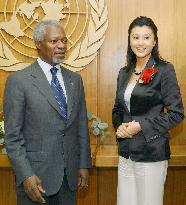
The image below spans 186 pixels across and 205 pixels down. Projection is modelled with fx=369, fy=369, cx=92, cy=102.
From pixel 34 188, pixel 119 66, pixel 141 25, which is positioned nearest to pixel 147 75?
pixel 141 25

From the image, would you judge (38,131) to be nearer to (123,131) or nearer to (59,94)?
(59,94)

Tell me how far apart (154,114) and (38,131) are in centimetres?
72

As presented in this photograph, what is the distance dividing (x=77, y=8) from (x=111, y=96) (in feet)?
2.89

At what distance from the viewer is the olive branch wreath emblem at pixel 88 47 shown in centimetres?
340

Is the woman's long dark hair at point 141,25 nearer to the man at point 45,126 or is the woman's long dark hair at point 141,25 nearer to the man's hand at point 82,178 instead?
the man at point 45,126

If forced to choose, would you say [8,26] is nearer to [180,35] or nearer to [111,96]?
[111,96]

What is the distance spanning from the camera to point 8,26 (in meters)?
3.44

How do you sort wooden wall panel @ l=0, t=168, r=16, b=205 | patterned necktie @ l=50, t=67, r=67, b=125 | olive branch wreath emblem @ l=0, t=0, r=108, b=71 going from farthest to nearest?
wooden wall panel @ l=0, t=168, r=16, b=205 → olive branch wreath emblem @ l=0, t=0, r=108, b=71 → patterned necktie @ l=50, t=67, r=67, b=125

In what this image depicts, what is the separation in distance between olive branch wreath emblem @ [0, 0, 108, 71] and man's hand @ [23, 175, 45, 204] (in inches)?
61.6

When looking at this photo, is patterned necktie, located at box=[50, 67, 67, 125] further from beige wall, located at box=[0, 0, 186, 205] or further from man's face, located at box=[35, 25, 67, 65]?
beige wall, located at box=[0, 0, 186, 205]

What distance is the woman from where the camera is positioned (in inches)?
89.0

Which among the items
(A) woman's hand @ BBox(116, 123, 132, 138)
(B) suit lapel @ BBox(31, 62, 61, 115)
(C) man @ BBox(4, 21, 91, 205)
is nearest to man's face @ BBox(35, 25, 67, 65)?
(C) man @ BBox(4, 21, 91, 205)

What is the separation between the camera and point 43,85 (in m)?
2.19

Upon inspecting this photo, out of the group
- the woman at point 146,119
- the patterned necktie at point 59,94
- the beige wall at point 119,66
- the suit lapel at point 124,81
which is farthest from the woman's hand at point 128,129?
the beige wall at point 119,66
